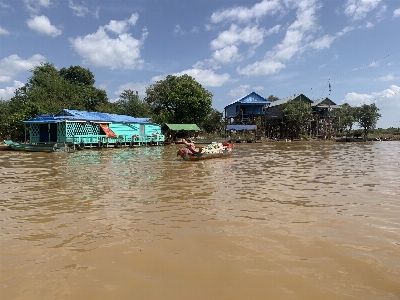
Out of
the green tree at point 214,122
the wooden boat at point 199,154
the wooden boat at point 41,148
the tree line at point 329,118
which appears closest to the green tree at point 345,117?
the tree line at point 329,118

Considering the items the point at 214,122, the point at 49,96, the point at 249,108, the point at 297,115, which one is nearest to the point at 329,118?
the point at 297,115

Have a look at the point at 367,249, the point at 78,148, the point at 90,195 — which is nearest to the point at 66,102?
the point at 78,148

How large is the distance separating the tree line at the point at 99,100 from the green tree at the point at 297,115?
1116cm

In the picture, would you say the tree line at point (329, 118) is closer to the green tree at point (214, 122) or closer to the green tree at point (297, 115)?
the green tree at point (297, 115)

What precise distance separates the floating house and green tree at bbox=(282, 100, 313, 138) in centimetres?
2027

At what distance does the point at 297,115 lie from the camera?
42281mm

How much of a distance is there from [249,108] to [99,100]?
24.4 metres

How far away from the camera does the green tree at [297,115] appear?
139ft

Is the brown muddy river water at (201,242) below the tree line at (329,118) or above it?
below

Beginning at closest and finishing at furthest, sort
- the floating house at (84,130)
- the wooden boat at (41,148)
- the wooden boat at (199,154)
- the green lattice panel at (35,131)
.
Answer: the wooden boat at (199,154), the wooden boat at (41,148), the floating house at (84,130), the green lattice panel at (35,131)

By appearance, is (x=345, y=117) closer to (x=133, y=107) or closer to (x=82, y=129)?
(x=133, y=107)

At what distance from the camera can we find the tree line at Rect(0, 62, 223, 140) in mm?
33812

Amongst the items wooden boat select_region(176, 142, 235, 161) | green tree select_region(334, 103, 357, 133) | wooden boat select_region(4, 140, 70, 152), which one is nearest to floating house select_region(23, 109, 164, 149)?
wooden boat select_region(4, 140, 70, 152)

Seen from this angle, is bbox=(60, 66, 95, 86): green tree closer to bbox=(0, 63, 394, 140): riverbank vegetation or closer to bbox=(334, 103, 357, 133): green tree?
bbox=(0, 63, 394, 140): riverbank vegetation
